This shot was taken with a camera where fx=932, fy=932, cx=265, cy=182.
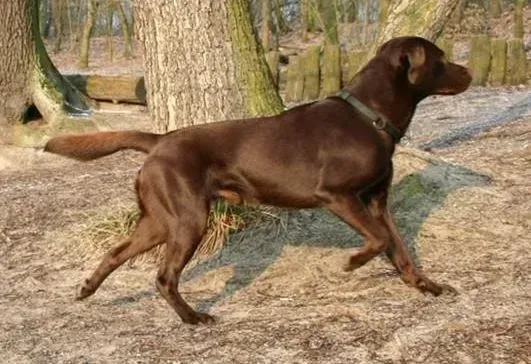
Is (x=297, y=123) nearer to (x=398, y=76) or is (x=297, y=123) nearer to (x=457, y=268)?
(x=398, y=76)

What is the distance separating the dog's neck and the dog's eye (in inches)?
7.1

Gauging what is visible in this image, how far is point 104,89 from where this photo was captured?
39.2 feet

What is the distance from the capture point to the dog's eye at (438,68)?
5016 mm

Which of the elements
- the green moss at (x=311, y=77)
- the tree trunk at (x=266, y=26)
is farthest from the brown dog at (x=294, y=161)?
the tree trunk at (x=266, y=26)

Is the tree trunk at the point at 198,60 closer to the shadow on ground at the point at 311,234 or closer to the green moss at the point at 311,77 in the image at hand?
the shadow on ground at the point at 311,234

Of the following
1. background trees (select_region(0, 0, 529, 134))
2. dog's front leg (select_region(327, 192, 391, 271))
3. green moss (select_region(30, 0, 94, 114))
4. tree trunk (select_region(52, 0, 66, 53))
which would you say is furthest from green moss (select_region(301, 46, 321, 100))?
tree trunk (select_region(52, 0, 66, 53))

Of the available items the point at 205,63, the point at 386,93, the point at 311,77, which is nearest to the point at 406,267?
the point at 386,93

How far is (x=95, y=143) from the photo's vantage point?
16.1ft

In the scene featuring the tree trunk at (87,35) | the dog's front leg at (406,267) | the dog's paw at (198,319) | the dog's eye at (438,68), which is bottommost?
the tree trunk at (87,35)

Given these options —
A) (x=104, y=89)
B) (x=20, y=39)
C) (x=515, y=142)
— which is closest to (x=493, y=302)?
(x=515, y=142)

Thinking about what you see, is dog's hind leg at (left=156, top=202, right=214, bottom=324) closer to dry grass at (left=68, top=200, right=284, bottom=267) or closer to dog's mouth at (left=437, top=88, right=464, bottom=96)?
dry grass at (left=68, top=200, right=284, bottom=267)

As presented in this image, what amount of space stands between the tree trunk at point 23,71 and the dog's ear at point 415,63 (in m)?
6.15

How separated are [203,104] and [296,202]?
54.5 inches

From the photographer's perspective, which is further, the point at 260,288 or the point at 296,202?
the point at 260,288
